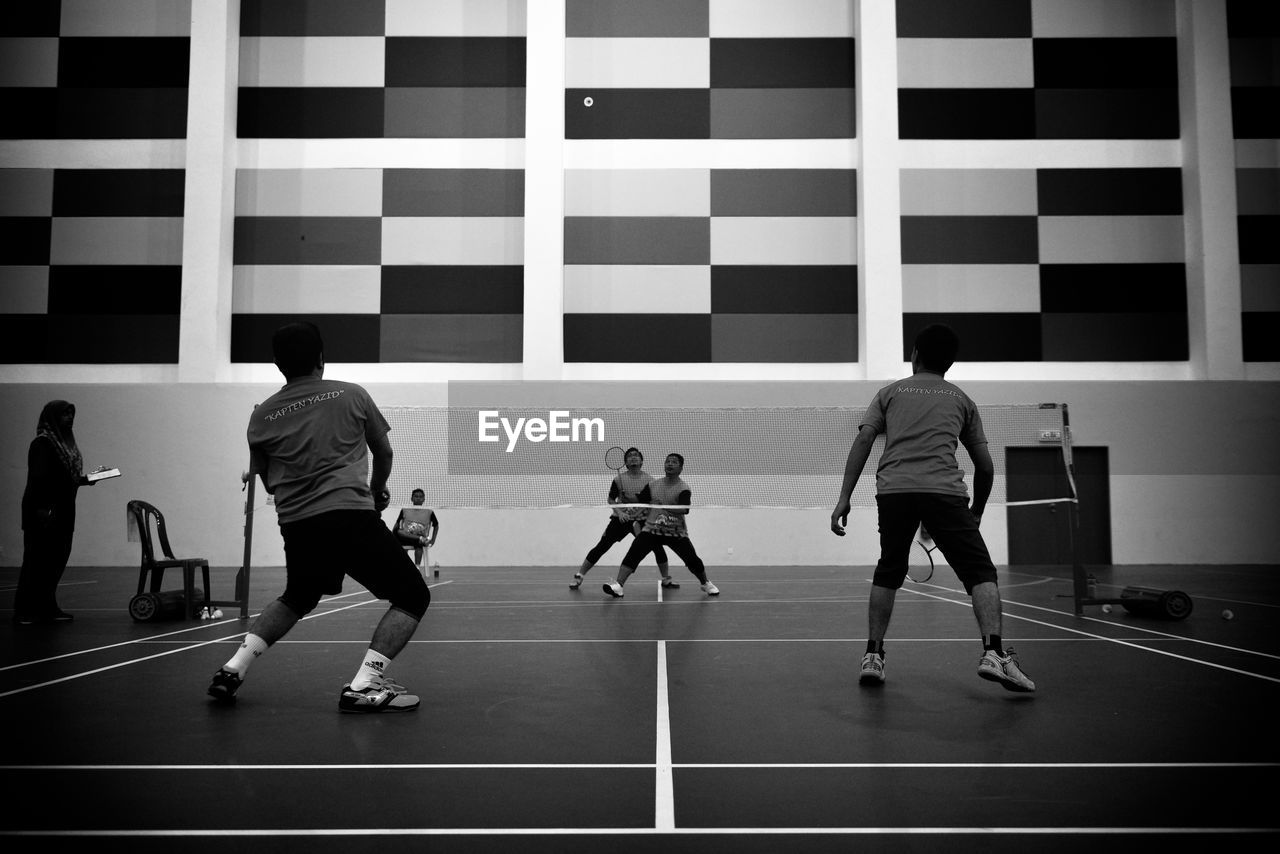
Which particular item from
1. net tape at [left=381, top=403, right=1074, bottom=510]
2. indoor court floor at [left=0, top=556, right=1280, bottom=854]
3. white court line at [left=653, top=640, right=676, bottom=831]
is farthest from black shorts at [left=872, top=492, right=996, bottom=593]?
net tape at [left=381, top=403, right=1074, bottom=510]

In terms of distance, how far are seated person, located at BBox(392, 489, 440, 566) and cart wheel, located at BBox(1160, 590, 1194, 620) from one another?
9.02 metres

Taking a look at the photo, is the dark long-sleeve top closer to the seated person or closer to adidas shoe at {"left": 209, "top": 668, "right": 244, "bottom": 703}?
adidas shoe at {"left": 209, "top": 668, "right": 244, "bottom": 703}

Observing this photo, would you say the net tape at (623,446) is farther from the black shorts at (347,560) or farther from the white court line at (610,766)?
the white court line at (610,766)

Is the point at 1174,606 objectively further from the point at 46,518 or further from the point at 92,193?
the point at 92,193

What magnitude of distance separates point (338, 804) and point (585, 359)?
14.4 meters

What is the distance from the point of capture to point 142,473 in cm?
1627

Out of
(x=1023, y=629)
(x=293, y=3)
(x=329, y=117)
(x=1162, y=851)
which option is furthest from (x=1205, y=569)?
(x=293, y=3)

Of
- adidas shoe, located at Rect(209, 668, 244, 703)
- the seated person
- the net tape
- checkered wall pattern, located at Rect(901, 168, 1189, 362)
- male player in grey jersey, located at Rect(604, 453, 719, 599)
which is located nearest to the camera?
adidas shoe, located at Rect(209, 668, 244, 703)

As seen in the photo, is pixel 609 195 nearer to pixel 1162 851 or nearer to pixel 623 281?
pixel 623 281

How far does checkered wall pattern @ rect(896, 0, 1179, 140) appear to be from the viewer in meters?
17.1

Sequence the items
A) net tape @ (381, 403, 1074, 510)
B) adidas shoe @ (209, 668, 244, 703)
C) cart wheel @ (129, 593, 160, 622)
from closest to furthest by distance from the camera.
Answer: adidas shoe @ (209, 668, 244, 703) → cart wheel @ (129, 593, 160, 622) → net tape @ (381, 403, 1074, 510)

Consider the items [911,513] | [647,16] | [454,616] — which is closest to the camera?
[911,513]

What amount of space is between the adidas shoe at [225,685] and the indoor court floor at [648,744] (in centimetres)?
7

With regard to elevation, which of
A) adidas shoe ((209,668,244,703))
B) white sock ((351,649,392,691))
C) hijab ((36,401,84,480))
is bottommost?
adidas shoe ((209,668,244,703))
